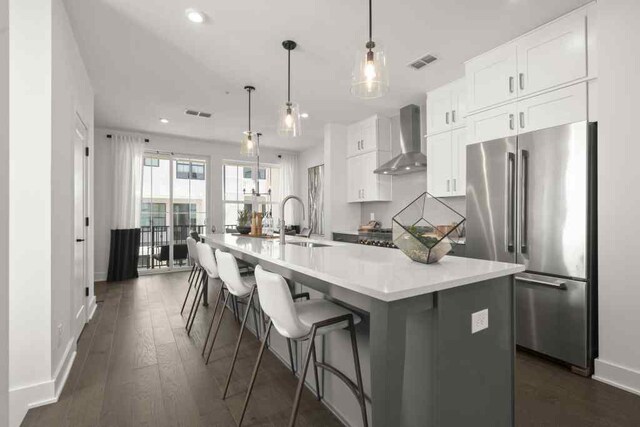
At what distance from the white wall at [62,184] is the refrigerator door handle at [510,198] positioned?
11.2 feet

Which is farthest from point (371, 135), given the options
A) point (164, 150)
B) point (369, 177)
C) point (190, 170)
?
point (164, 150)

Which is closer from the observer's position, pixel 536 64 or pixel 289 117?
pixel 536 64

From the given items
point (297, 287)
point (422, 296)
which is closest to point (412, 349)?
point (422, 296)

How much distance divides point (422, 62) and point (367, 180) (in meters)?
2.19

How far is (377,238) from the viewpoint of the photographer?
15.2 feet

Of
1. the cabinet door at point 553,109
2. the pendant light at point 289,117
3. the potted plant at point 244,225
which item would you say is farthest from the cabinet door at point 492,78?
the potted plant at point 244,225

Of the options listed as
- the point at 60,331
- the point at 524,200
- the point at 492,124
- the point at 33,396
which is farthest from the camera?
the point at 492,124

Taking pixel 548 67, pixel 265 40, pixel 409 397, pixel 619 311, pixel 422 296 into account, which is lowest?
pixel 409 397

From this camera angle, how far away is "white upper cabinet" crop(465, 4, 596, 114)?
240cm

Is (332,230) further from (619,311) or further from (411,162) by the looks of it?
(619,311)

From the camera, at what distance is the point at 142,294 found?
4688 millimetres

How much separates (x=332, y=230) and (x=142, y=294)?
3.11 metres

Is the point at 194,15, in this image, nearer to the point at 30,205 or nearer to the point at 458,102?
the point at 30,205

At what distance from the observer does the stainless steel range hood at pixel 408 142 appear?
4434mm
